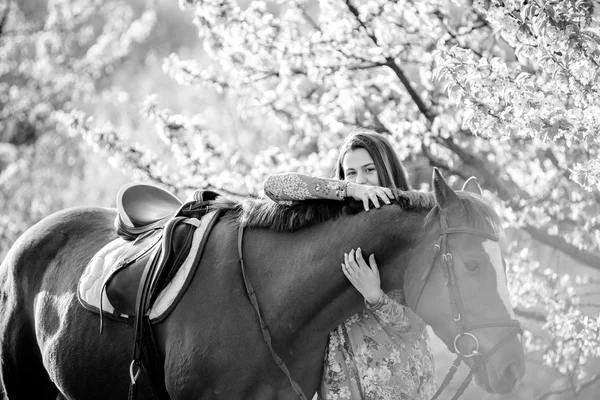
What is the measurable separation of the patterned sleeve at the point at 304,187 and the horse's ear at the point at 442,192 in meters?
0.41

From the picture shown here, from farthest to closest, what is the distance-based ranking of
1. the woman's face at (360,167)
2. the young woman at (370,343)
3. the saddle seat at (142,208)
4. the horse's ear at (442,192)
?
the saddle seat at (142,208) → the woman's face at (360,167) → the young woman at (370,343) → the horse's ear at (442,192)

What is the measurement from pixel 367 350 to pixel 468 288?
0.58m

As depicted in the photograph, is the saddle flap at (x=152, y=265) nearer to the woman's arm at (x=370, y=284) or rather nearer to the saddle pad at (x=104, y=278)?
the saddle pad at (x=104, y=278)

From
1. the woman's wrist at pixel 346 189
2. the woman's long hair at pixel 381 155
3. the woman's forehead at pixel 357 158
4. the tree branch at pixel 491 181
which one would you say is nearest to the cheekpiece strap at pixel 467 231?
the woman's wrist at pixel 346 189

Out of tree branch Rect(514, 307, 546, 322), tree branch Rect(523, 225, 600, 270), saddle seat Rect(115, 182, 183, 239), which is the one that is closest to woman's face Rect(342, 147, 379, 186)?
saddle seat Rect(115, 182, 183, 239)

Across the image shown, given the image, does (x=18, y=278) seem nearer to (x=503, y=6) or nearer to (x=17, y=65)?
→ (x=503, y=6)

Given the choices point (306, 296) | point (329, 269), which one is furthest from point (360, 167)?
point (306, 296)

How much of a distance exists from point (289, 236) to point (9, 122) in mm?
14200

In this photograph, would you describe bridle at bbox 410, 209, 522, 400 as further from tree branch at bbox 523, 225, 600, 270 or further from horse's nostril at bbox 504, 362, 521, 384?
tree branch at bbox 523, 225, 600, 270

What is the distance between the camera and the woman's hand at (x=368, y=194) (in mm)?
2771

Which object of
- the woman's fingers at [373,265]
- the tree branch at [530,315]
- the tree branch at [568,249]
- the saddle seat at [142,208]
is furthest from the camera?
the tree branch at [530,315]

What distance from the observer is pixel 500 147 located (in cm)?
557

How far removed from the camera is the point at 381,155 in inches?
125

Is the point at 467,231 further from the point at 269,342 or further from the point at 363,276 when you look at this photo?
the point at 269,342
